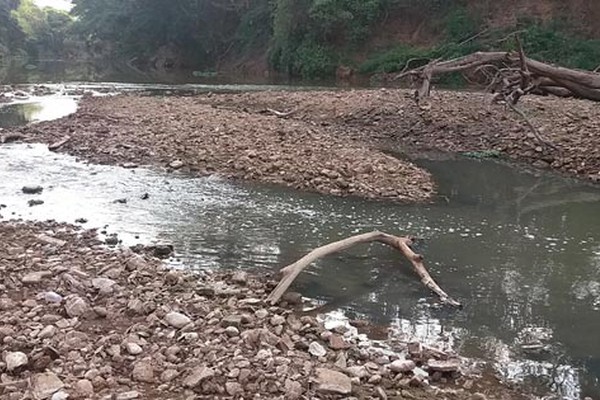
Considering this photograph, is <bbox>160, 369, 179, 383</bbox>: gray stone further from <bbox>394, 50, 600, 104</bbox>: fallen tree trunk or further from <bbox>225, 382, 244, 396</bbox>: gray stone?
<bbox>394, 50, 600, 104</bbox>: fallen tree trunk

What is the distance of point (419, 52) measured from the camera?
38.1 meters

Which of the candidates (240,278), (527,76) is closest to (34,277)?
(240,278)

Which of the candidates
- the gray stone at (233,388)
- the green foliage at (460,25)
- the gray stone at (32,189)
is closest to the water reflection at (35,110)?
the gray stone at (32,189)

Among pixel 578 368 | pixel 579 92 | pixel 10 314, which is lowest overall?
pixel 578 368

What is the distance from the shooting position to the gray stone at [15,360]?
464cm

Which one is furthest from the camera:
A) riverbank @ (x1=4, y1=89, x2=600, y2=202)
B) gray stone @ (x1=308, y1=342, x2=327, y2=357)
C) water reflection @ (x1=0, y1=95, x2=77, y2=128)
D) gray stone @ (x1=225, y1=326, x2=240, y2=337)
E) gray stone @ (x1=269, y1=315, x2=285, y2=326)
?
water reflection @ (x1=0, y1=95, x2=77, y2=128)

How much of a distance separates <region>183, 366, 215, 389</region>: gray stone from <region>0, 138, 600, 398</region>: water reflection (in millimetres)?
1953

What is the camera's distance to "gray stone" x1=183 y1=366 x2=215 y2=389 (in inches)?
182

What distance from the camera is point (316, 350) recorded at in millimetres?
5422

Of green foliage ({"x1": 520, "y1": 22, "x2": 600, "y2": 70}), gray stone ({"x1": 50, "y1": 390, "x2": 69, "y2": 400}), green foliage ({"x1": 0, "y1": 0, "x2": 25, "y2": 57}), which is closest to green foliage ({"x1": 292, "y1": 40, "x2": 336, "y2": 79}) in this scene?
green foliage ({"x1": 520, "y1": 22, "x2": 600, "y2": 70})

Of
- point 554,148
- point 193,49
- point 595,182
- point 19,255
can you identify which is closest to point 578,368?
point 19,255

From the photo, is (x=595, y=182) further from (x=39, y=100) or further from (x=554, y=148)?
(x=39, y=100)

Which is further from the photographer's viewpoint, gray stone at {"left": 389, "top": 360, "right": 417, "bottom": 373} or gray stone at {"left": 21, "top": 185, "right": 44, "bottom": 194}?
gray stone at {"left": 21, "top": 185, "right": 44, "bottom": 194}

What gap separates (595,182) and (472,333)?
26.4 feet
